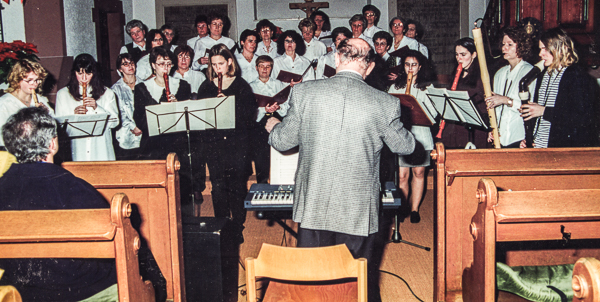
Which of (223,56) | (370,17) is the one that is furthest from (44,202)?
(370,17)

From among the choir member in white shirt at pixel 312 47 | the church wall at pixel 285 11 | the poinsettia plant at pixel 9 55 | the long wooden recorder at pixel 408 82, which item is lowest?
the long wooden recorder at pixel 408 82

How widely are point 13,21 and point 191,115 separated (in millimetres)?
3088

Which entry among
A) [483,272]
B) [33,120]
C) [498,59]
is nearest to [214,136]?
[33,120]

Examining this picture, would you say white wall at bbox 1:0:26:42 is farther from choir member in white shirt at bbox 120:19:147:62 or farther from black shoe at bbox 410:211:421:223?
black shoe at bbox 410:211:421:223

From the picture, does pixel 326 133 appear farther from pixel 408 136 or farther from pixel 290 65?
pixel 290 65

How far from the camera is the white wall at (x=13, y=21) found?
5277mm

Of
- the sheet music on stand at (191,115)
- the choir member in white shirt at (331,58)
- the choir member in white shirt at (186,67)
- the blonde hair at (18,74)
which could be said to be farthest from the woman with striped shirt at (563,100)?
the blonde hair at (18,74)

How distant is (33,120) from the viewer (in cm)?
225

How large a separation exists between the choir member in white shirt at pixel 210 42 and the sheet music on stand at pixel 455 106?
120 inches

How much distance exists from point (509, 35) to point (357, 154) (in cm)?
236

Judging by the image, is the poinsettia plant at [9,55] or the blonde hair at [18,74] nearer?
the blonde hair at [18,74]

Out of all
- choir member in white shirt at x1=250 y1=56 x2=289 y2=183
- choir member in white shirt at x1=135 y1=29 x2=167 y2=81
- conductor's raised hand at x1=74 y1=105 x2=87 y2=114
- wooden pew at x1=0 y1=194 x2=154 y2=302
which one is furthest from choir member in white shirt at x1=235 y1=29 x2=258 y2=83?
wooden pew at x1=0 y1=194 x2=154 y2=302

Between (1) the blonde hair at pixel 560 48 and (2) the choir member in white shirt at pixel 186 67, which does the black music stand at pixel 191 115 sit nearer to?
(2) the choir member in white shirt at pixel 186 67

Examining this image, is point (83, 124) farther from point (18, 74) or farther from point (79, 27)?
point (79, 27)
